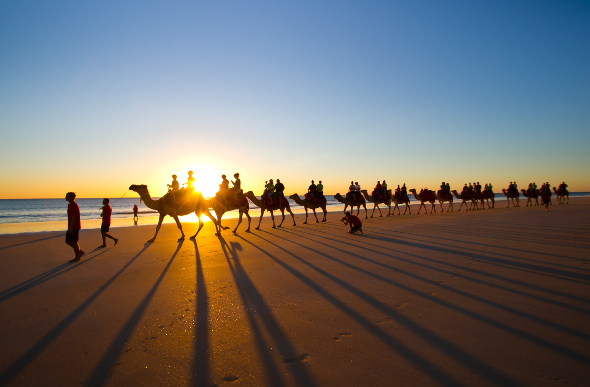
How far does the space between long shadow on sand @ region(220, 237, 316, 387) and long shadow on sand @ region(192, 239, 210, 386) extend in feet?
1.92

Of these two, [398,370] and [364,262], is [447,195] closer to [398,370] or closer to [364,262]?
[364,262]

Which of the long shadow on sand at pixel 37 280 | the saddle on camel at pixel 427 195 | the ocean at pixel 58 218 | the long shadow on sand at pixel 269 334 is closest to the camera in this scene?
the long shadow on sand at pixel 269 334

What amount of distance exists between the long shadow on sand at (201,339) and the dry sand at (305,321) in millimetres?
22

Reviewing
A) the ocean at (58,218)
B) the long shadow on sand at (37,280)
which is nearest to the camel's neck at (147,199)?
the ocean at (58,218)

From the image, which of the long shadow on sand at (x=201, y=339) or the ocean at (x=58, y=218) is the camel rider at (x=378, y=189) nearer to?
the ocean at (x=58, y=218)

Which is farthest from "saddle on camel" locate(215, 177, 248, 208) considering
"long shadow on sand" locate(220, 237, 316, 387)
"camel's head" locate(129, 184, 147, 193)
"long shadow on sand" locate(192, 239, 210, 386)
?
"long shadow on sand" locate(192, 239, 210, 386)

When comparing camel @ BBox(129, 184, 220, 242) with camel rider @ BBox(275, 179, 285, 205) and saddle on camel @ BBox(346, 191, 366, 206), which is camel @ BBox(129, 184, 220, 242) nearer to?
camel rider @ BBox(275, 179, 285, 205)

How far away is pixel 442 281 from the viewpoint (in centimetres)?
601

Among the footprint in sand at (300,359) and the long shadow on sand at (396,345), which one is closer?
the long shadow on sand at (396,345)

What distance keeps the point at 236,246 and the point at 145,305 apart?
637 centimetres

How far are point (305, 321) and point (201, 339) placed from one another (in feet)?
4.57

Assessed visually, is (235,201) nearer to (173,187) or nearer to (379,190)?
(173,187)

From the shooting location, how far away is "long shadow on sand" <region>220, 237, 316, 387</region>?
3031 millimetres

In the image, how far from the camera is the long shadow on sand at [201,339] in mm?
3100
